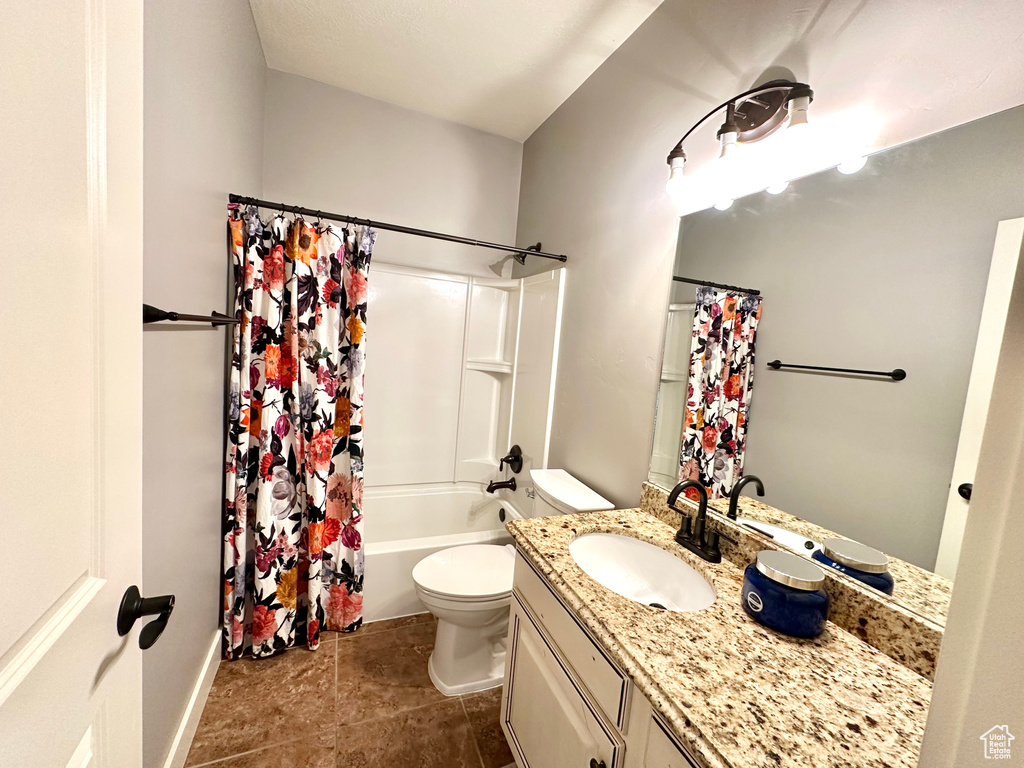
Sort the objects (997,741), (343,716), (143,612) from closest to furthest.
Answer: (997,741), (143,612), (343,716)

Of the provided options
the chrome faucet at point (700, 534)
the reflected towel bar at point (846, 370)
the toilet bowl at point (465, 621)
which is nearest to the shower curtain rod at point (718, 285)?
the reflected towel bar at point (846, 370)

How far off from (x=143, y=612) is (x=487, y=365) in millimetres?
2065

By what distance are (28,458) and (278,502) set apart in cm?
155

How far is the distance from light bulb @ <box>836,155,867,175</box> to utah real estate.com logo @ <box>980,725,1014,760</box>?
3.50ft

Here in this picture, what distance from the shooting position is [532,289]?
2262 millimetres

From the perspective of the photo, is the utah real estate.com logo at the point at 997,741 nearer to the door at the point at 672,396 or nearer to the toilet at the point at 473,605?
the door at the point at 672,396

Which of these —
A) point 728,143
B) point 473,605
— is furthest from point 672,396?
point 473,605

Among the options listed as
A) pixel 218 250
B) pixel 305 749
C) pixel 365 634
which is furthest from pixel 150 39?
pixel 365 634

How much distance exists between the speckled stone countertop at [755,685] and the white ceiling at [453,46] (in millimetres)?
1922

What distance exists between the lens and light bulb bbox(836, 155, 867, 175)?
0.91 meters

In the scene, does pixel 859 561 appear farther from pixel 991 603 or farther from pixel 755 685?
pixel 991 603

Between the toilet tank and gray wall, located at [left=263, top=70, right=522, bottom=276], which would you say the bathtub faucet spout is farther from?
gray wall, located at [left=263, top=70, right=522, bottom=276]

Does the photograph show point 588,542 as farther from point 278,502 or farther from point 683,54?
point 683,54

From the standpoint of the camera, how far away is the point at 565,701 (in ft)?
3.13
